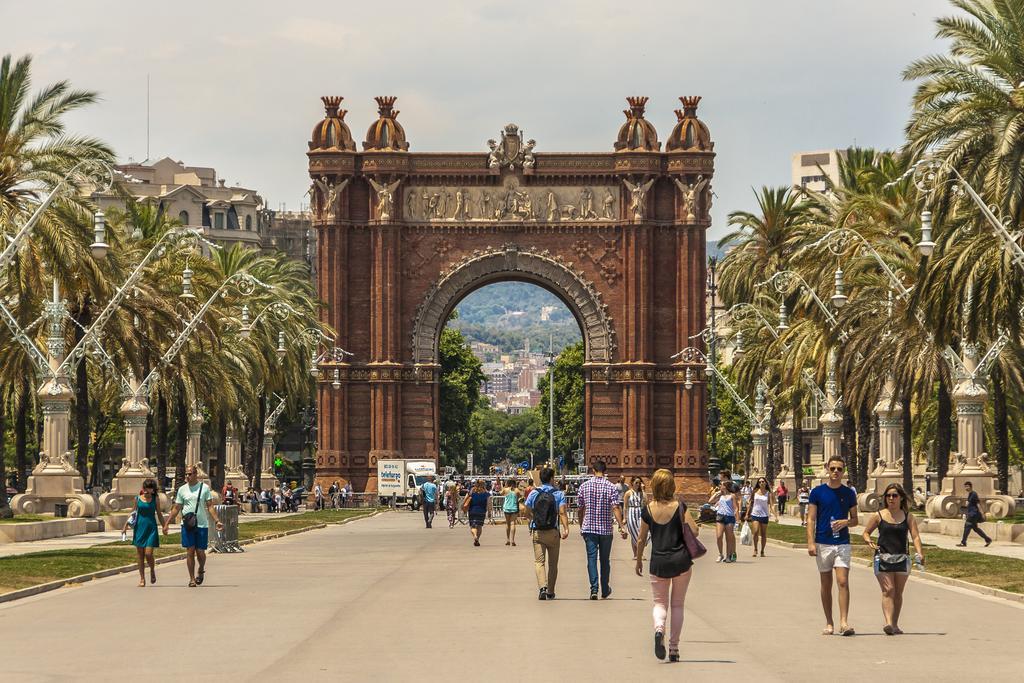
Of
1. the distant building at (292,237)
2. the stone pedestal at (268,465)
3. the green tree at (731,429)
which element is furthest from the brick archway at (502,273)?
the distant building at (292,237)

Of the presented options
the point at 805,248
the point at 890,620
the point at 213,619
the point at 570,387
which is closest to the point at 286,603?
the point at 213,619

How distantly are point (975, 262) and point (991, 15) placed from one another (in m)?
5.70

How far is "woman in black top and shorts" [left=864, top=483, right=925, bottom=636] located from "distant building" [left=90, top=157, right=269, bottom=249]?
123 meters

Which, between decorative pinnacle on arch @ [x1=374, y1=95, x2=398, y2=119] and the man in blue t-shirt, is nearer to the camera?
the man in blue t-shirt

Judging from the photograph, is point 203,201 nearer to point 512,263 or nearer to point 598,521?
point 512,263

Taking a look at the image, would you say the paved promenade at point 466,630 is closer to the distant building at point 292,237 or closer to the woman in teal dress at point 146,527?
the woman in teal dress at point 146,527

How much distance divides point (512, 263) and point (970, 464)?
4171 cm

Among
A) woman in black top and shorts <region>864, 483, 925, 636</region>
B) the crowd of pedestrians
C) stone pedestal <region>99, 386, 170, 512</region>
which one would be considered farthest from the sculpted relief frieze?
woman in black top and shorts <region>864, 483, 925, 636</region>

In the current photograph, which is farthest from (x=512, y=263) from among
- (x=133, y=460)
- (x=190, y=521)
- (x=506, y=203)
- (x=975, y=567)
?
(x=190, y=521)

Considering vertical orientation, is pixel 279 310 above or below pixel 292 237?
below

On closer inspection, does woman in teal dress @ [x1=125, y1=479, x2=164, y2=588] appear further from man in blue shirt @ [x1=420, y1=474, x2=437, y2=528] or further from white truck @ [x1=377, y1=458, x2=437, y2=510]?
white truck @ [x1=377, y1=458, x2=437, y2=510]

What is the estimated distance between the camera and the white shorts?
64.0 feet

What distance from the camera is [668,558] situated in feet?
57.0

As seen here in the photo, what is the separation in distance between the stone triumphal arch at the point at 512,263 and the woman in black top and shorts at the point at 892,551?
216 ft
